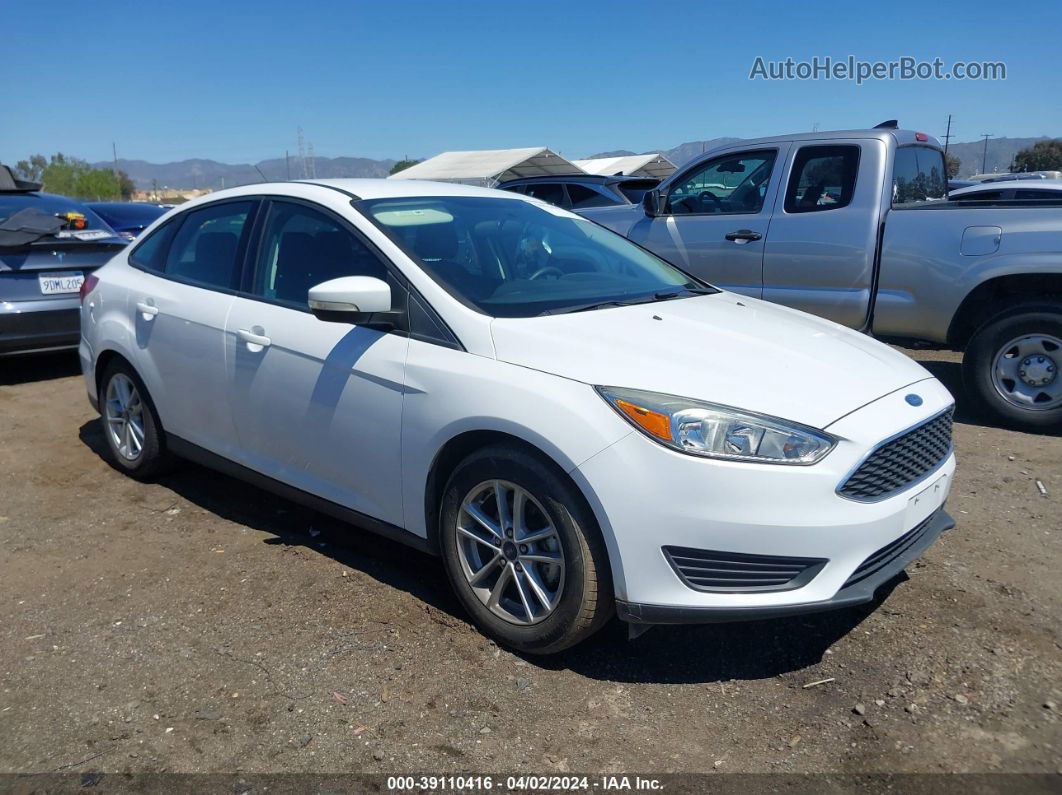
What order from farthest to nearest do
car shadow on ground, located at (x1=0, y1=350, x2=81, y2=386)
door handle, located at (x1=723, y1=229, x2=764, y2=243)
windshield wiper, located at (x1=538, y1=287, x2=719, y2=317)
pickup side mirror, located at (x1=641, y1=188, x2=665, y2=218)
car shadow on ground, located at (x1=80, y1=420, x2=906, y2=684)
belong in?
car shadow on ground, located at (x1=0, y1=350, x2=81, y2=386), pickup side mirror, located at (x1=641, y1=188, x2=665, y2=218), door handle, located at (x1=723, y1=229, x2=764, y2=243), windshield wiper, located at (x1=538, y1=287, x2=719, y2=317), car shadow on ground, located at (x1=80, y1=420, x2=906, y2=684)

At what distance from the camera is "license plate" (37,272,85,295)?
281 inches

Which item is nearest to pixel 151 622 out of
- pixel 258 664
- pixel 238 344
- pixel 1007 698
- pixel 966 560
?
pixel 258 664

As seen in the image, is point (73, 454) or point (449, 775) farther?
point (73, 454)

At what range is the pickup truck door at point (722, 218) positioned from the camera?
272 inches

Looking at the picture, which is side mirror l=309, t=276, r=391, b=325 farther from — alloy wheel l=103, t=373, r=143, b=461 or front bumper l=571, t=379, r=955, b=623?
alloy wheel l=103, t=373, r=143, b=461

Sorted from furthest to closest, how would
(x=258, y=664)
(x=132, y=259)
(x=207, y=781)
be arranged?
(x=132, y=259), (x=258, y=664), (x=207, y=781)

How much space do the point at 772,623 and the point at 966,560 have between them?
111 cm

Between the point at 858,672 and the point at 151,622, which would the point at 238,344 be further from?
the point at 858,672

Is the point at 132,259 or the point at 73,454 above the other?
the point at 132,259

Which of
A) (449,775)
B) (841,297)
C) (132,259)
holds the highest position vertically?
(132,259)

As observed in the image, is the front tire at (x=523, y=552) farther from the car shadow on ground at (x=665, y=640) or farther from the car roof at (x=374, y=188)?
the car roof at (x=374, y=188)

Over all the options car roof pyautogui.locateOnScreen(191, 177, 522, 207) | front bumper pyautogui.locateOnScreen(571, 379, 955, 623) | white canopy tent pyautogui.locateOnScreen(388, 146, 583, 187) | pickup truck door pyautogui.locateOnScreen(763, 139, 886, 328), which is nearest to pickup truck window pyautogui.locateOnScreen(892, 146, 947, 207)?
pickup truck door pyautogui.locateOnScreen(763, 139, 886, 328)

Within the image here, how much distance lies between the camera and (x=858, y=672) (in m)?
3.05

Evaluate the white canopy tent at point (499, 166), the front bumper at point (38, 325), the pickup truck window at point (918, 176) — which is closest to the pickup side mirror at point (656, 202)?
the pickup truck window at point (918, 176)
